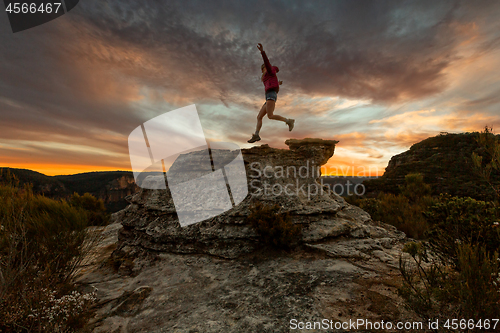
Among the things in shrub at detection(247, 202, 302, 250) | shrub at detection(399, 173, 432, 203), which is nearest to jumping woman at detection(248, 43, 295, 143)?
shrub at detection(247, 202, 302, 250)

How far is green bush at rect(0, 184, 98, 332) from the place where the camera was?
112 inches

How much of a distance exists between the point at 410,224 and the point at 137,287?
9353 mm

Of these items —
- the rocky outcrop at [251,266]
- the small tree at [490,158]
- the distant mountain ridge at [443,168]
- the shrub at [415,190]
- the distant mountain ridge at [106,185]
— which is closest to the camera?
the rocky outcrop at [251,266]

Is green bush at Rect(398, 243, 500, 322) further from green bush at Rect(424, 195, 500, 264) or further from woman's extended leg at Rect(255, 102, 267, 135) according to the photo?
woman's extended leg at Rect(255, 102, 267, 135)

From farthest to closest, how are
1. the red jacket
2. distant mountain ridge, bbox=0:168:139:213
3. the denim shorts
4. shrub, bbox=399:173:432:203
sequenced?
distant mountain ridge, bbox=0:168:139:213
shrub, bbox=399:173:432:203
the denim shorts
the red jacket

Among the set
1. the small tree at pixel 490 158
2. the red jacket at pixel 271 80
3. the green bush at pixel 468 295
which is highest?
the red jacket at pixel 271 80

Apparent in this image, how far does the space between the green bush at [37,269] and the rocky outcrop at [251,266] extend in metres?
0.49

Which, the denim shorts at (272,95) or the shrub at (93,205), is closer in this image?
the denim shorts at (272,95)

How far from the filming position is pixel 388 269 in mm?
3770

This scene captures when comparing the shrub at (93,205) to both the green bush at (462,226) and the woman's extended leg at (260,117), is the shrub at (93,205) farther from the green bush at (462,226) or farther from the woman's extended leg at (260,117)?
the green bush at (462,226)

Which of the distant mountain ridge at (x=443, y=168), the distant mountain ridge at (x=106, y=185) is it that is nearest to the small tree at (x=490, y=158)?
the distant mountain ridge at (x=443, y=168)

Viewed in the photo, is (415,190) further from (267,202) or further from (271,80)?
(271,80)

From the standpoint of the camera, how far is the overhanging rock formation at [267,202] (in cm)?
502

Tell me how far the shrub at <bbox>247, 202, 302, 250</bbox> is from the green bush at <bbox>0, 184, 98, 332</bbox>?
3.48 metres
